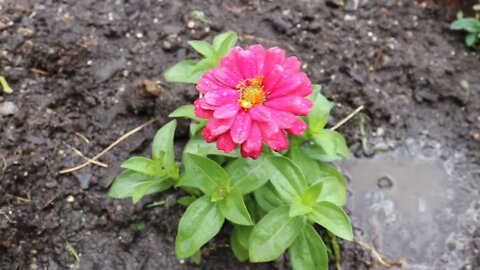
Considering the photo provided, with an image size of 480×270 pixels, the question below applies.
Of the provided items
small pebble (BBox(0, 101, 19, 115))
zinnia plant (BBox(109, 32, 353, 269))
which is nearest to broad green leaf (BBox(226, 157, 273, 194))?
zinnia plant (BBox(109, 32, 353, 269))

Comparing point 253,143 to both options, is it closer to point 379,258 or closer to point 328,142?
point 328,142

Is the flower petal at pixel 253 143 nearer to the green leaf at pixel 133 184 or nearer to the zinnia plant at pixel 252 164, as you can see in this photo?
the zinnia plant at pixel 252 164

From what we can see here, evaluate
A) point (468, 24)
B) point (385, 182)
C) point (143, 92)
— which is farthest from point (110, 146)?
point (468, 24)

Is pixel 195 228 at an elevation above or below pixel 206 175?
below

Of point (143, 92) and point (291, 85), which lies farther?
point (143, 92)

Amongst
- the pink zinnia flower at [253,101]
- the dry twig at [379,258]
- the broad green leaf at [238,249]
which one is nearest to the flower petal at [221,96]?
the pink zinnia flower at [253,101]

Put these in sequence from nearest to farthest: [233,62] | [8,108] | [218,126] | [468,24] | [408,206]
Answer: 1. [218,126]
2. [233,62]
3. [8,108]
4. [408,206]
5. [468,24]

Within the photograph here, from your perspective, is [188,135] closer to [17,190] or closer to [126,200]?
[126,200]

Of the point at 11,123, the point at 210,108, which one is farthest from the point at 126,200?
the point at 210,108
